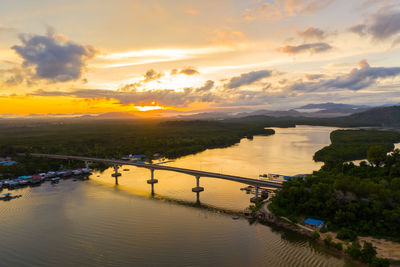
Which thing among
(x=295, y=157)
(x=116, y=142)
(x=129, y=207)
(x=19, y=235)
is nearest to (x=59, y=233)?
(x=19, y=235)

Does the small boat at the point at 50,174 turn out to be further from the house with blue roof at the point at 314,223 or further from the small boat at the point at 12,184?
the house with blue roof at the point at 314,223

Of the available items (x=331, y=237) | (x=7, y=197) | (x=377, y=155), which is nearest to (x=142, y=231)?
(x=331, y=237)

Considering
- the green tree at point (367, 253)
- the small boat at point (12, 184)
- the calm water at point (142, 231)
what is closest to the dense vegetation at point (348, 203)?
the green tree at point (367, 253)

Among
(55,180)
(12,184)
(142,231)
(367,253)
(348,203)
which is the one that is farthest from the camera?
(55,180)

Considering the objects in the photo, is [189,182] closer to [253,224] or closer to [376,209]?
[253,224]

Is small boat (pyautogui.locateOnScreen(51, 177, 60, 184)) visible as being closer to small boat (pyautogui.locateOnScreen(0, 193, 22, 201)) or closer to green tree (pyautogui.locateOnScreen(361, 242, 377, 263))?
small boat (pyautogui.locateOnScreen(0, 193, 22, 201))

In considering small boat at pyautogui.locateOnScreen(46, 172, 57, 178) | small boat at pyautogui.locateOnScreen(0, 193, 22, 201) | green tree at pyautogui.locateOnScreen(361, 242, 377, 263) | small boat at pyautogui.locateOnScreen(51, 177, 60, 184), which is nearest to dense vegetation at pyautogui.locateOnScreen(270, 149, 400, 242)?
green tree at pyautogui.locateOnScreen(361, 242, 377, 263)

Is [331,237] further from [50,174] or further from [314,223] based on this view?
Answer: [50,174]
